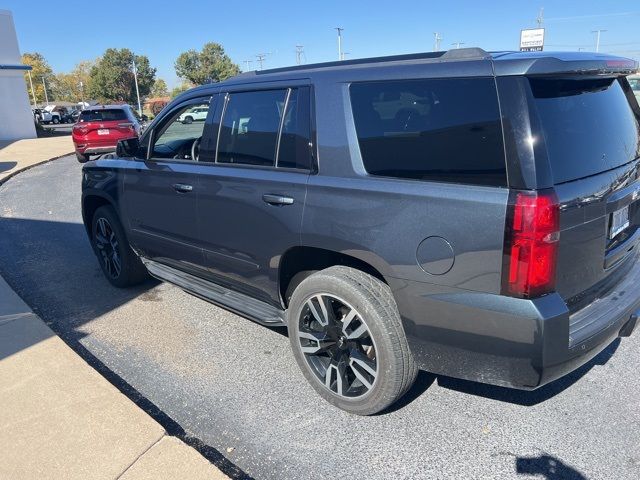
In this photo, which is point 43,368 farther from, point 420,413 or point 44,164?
point 44,164

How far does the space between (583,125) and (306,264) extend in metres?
1.72

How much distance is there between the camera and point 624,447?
2.66m

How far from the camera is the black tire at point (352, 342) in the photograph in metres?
2.73

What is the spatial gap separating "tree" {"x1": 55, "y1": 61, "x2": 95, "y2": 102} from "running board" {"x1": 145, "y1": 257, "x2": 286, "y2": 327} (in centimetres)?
13948

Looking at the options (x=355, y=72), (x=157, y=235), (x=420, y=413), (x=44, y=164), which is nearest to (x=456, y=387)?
(x=420, y=413)

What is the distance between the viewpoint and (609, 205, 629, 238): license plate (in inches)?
105

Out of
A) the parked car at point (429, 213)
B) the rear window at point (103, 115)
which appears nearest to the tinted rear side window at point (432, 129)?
the parked car at point (429, 213)

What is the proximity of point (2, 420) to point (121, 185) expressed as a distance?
224 centimetres

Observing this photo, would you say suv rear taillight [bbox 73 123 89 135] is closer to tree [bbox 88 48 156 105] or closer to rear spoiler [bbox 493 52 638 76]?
rear spoiler [bbox 493 52 638 76]

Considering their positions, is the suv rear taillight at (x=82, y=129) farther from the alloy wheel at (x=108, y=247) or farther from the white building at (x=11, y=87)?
the white building at (x=11, y=87)

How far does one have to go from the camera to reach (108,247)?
518 centimetres

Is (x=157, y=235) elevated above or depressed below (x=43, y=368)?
above

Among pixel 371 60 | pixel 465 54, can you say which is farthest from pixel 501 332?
pixel 371 60

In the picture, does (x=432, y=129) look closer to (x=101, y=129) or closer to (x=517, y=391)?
(x=517, y=391)
